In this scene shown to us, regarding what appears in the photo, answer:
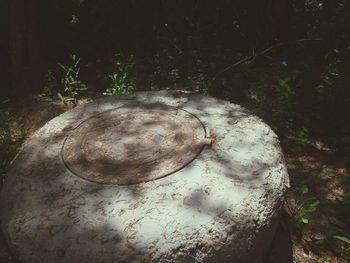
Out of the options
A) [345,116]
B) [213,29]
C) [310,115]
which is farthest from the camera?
[213,29]

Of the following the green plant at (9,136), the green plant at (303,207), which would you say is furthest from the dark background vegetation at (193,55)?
the green plant at (303,207)

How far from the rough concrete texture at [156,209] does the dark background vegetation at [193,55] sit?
1535mm

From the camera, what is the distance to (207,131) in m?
2.64

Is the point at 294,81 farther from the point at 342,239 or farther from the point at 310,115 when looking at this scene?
the point at 342,239

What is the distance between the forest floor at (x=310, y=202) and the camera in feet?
9.18

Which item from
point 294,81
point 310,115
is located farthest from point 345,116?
point 294,81

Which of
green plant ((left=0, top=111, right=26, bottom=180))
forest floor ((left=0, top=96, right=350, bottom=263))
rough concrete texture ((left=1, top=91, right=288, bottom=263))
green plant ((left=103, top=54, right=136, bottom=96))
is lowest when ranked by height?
green plant ((left=0, top=111, right=26, bottom=180))

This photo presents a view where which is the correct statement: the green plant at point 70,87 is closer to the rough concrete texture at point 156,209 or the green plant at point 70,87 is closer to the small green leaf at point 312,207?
the rough concrete texture at point 156,209

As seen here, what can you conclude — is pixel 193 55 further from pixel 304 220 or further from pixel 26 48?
pixel 304 220

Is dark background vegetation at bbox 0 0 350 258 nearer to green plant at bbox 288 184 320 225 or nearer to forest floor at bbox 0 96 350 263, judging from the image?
forest floor at bbox 0 96 350 263

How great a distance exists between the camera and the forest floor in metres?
2.80

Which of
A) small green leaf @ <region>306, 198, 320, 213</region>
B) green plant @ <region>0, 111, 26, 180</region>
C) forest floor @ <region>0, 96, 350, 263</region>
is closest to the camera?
forest floor @ <region>0, 96, 350, 263</region>

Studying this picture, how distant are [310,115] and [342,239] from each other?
1.86 metres

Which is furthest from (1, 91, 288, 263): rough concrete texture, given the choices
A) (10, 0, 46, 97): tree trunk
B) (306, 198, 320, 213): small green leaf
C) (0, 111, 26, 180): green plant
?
(10, 0, 46, 97): tree trunk
